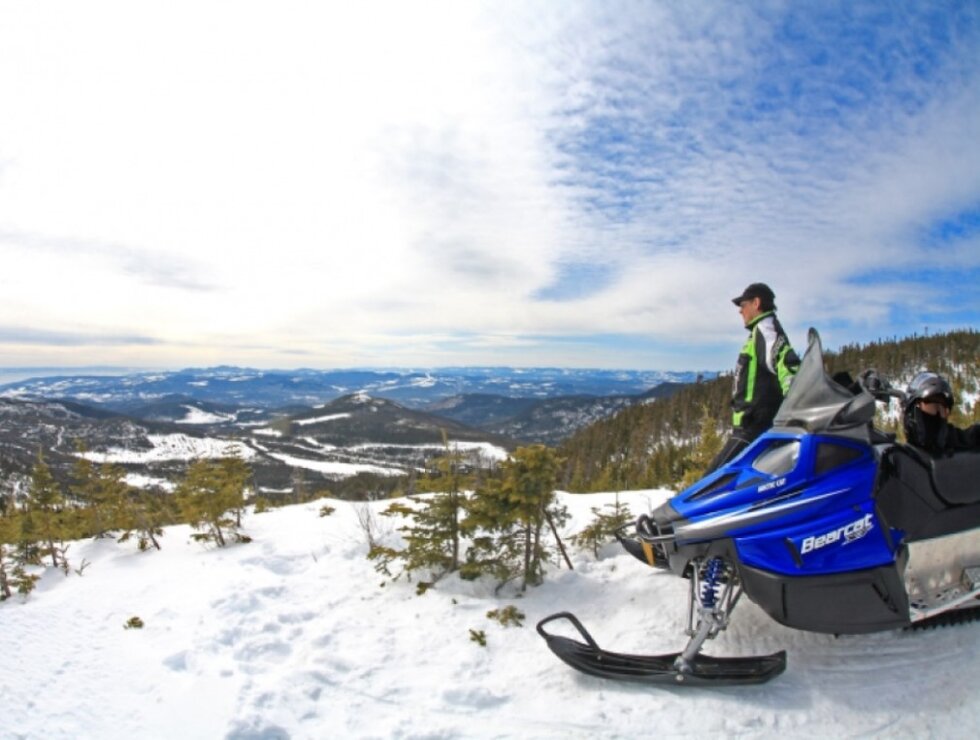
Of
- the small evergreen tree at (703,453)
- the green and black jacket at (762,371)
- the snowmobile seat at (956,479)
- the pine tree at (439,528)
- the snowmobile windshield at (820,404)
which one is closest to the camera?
the snowmobile windshield at (820,404)

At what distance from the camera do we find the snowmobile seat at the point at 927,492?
3789 mm

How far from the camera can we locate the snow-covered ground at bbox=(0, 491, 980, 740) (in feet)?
11.3

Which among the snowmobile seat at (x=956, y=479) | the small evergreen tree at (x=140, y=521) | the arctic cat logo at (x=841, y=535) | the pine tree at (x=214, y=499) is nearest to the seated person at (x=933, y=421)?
the snowmobile seat at (x=956, y=479)

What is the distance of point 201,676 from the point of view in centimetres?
424

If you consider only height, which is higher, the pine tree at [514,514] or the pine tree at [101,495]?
the pine tree at [514,514]

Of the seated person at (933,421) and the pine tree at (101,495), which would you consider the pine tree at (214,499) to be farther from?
the seated person at (933,421)

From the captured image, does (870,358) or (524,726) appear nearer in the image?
(524,726)

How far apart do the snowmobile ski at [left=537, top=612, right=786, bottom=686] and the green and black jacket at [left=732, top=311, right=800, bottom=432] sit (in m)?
2.14

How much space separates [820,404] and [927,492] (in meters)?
1.20

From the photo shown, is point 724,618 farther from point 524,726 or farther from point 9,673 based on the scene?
point 9,673

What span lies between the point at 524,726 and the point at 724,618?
1.71m

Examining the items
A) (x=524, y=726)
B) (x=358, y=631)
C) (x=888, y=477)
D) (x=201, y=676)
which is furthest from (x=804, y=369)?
(x=201, y=676)

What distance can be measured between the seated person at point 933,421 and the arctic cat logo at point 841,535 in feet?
3.55

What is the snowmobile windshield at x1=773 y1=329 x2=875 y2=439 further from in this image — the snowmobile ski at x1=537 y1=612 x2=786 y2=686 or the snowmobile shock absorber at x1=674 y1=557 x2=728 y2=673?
the snowmobile ski at x1=537 y1=612 x2=786 y2=686
